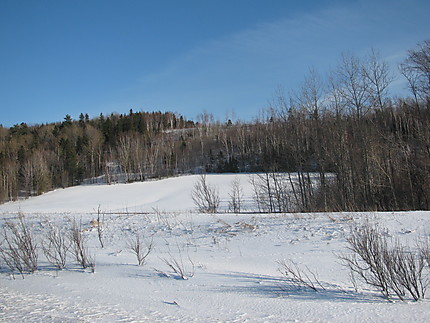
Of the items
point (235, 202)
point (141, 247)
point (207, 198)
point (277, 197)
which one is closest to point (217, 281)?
point (141, 247)

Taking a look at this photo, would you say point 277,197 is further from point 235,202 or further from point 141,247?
point 141,247

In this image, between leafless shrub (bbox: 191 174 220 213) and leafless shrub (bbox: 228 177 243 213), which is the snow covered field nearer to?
leafless shrub (bbox: 191 174 220 213)

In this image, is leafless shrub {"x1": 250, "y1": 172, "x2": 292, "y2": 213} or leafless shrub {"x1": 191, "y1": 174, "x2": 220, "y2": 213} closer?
leafless shrub {"x1": 191, "y1": 174, "x2": 220, "y2": 213}

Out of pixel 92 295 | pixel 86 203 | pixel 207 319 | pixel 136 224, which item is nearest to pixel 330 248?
pixel 207 319

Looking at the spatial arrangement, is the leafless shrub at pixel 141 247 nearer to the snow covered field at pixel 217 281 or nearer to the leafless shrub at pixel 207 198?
the snow covered field at pixel 217 281

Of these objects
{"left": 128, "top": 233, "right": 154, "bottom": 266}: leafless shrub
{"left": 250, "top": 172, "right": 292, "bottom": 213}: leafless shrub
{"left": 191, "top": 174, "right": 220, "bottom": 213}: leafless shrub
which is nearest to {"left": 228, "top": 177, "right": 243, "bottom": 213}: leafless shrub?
{"left": 191, "top": 174, "right": 220, "bottom": 213}: leafless shrub

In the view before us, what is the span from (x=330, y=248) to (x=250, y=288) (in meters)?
3.45

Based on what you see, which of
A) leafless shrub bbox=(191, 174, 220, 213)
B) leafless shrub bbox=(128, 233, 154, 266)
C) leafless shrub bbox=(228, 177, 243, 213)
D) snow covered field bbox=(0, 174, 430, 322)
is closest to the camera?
snow covered field bbox=(0, 174, 430, 322)

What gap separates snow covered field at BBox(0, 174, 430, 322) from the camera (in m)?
3.86

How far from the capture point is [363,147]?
787 inches

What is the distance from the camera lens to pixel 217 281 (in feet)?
17.4

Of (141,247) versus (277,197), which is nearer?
(141,247)

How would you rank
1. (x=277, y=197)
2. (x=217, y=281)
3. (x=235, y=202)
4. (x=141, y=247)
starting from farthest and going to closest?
(x=235, y=202) → (x=277, y=197) → (x=141, y=247) → (x=217, y=281)

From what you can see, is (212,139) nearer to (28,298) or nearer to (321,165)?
(321,165)
